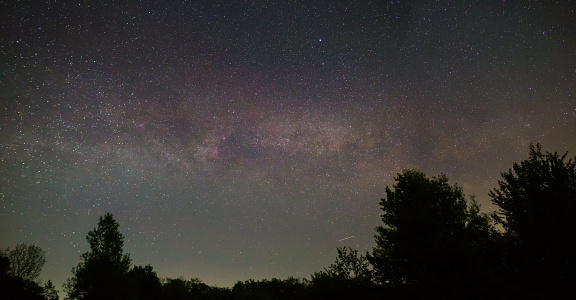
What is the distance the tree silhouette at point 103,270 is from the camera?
29.0 meters

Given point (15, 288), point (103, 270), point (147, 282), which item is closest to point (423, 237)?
point (103, 270)

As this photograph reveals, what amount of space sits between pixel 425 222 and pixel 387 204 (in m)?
4.68

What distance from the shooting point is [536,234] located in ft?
48.4

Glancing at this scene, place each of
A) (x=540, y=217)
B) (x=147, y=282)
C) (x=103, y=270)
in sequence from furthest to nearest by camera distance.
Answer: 1. (x=147, y=282)
2. (x=103, y=270)
3. (x=540, y=217)

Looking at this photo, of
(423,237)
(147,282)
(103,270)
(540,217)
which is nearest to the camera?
(540,217)

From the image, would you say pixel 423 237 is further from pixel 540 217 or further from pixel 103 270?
pixel 103 270

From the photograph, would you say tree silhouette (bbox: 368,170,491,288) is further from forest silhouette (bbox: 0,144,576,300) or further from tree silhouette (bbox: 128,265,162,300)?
tree silhouette (bbox: 128,265,162,300)

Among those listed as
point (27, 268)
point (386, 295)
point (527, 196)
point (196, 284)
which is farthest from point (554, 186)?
point (196, 284)

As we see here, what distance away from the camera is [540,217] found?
48.9 feet

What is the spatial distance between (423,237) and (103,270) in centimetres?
3323

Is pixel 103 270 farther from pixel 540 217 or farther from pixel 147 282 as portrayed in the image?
pixel 540 217

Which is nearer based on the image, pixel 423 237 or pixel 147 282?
pixel 423 237

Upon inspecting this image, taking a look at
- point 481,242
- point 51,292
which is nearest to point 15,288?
point 51,292

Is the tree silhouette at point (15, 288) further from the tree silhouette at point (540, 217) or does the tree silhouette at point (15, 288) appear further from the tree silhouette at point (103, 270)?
the tree silhouette at point (540, 217)
